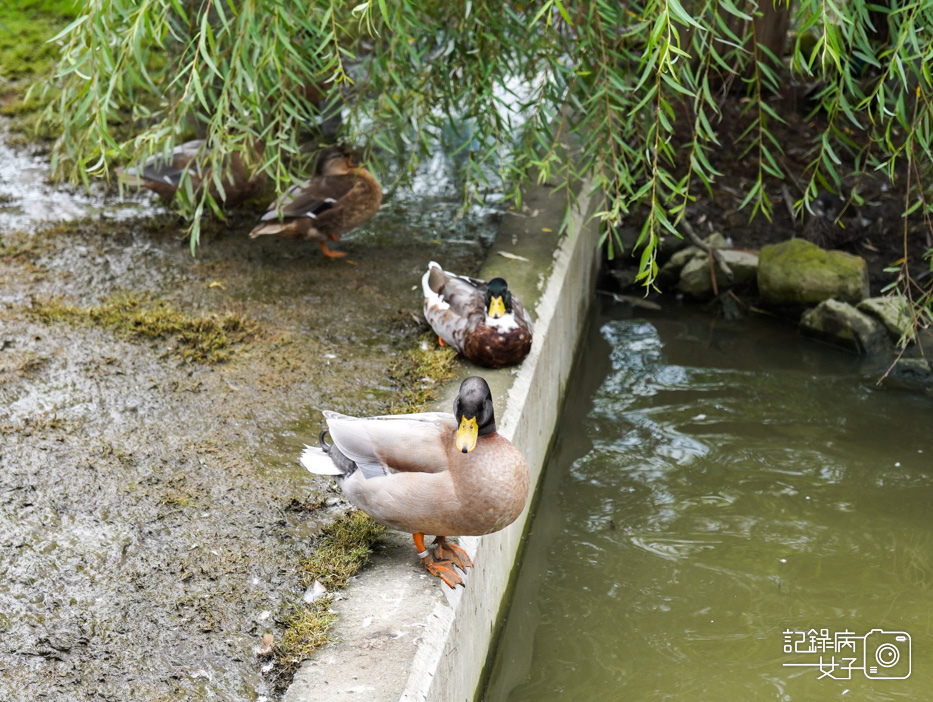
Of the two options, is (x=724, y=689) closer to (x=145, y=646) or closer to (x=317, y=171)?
(x=145, y=646)

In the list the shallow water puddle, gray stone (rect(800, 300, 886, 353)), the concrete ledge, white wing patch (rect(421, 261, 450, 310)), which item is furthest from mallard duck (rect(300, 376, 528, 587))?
gray stone (rect(800, 300, 886, 353))

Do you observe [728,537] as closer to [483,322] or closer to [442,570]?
[483,322]

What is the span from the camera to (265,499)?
3.34m

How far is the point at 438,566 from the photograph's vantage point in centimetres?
294

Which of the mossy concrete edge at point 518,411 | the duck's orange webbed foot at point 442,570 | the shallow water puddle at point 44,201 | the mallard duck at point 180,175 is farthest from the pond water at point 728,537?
the shallow water puddle at point 44,201

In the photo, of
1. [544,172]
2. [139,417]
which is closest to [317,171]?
[544,172]

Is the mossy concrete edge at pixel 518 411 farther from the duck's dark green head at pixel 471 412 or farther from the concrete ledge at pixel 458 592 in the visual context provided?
the duck's dark green head at pixel 471 412

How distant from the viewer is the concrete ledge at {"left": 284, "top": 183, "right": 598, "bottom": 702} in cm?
252

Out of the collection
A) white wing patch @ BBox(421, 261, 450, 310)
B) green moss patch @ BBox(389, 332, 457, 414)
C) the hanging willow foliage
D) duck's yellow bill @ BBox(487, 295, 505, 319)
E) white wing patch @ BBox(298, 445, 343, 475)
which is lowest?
green moss patch @ BBox(389, 332, 457, 414)

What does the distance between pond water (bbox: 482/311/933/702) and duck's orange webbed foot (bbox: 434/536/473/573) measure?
71 cm

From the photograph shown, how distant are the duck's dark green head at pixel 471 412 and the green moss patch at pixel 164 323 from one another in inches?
71.9

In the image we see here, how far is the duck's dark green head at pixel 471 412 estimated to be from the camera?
2.74 metres

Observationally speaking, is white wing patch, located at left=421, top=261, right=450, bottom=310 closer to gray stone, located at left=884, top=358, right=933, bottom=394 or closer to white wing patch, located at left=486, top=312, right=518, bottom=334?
white wing patch, located at left=486, top=312, right=518, bottom=334

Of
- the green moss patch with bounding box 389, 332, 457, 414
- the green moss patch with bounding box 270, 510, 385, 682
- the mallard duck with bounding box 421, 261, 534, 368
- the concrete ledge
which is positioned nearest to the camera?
the concrete ledge
